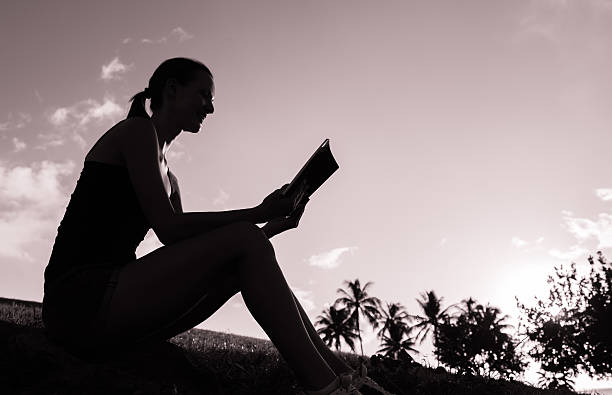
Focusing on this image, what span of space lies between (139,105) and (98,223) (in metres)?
0.67

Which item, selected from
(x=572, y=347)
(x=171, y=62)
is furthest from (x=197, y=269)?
(x=572, y=347)

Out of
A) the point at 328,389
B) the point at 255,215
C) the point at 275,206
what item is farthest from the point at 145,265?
the point at 328,389

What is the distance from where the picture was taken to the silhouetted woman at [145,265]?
172 cm

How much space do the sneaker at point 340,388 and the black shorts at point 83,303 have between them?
0.84m

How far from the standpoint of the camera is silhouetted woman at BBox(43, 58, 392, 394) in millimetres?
1719

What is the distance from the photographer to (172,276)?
5.67 ft

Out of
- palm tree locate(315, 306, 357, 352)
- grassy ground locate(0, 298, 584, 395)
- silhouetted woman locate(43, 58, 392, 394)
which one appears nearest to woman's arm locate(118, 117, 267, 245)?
silhouetted woman locate(43, 58, 392, 394)

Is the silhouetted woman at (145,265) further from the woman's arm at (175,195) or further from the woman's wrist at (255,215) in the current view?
the woman's arm at (175,195)

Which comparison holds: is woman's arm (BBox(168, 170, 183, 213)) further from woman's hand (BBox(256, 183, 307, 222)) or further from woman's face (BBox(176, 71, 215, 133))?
woman's hand (BBox(256, 183, 307, 222))

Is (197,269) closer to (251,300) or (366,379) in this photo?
(251,300)

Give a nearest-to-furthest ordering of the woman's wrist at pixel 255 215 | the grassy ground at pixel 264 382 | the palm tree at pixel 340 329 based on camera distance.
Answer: the woman's wrist at pixel 255 215 < the grassy ground at pixel 264 382 < the palm tree at pixel 340 329

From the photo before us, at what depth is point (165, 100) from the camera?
234 centimetres

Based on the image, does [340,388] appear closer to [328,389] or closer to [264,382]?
[328,389]

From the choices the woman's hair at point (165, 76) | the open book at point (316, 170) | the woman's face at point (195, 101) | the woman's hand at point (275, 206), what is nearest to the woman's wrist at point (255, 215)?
the woman's hand at point (275, 206)
